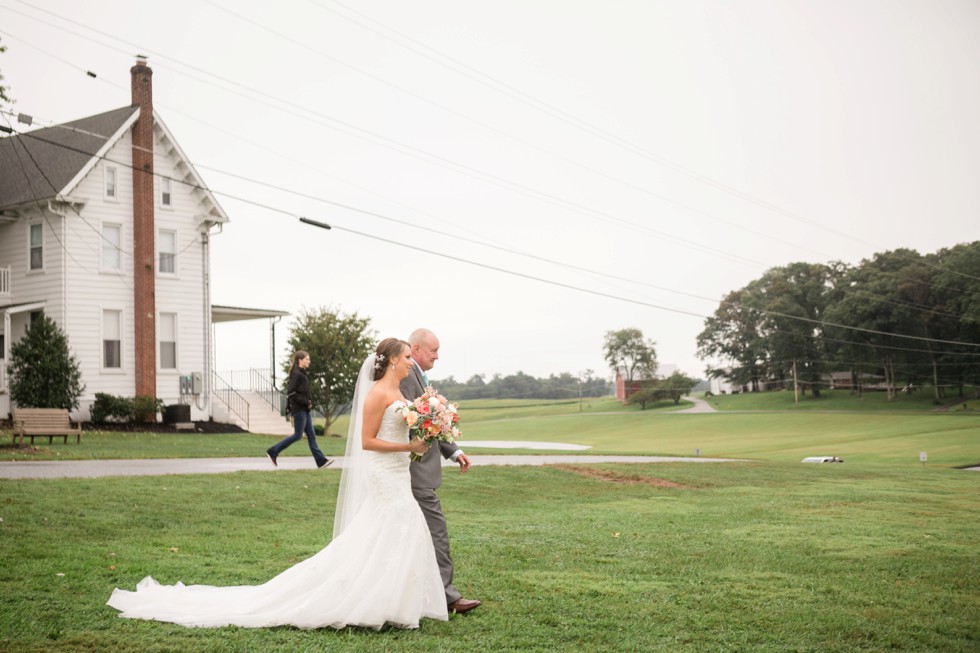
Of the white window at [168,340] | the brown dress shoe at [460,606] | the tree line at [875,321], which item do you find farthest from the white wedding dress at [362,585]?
the tree line at [875,321]

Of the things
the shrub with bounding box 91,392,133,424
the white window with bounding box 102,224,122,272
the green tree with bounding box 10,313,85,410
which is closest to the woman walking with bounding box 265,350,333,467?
the green tree with bounding box 10,313,85,410

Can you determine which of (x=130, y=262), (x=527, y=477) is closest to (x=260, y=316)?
(x=130, y=262)

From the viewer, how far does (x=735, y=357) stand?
375 ft

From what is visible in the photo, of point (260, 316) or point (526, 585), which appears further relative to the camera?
point (260, 316)

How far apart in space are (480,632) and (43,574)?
470 centimetres

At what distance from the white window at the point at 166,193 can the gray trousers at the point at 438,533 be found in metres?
34.5

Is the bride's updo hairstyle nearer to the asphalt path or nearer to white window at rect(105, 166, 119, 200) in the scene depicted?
the asphalt path

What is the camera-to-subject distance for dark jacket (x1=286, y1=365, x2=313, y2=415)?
1850 centimetres

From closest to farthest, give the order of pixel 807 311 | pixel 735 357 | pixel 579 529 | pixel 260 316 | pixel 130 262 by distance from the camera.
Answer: pixel 579 529 < pixel 130 262 < pixel 260 316 < pixel 807 311 < pixel 735 357

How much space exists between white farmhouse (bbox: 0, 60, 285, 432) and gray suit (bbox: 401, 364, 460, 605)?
98.1 feet

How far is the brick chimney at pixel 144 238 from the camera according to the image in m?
36.8

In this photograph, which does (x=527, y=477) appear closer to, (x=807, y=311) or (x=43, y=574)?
(x=43, y=574)

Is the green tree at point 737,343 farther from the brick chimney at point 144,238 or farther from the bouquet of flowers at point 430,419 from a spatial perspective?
Result: the bouquet of flowers at point 430,419

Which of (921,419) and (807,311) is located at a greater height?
(807,311)
